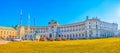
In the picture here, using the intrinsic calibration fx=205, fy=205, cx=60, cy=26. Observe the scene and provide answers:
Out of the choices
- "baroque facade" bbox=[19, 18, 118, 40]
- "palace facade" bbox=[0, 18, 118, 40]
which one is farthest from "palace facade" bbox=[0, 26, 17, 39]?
"baroque facade" bbox=[19, 18, 118, 40]

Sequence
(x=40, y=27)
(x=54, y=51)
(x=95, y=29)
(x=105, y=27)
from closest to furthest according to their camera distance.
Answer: (x=54, y=51) < (x=95, y=29) < (x=105, y=27) < (x=40, y=27)

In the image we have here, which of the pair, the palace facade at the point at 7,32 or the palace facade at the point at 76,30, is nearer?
the palace facade at the point at 76,30

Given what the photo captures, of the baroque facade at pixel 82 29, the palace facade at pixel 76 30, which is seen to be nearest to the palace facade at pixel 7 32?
the palace facade at pixel 76 30

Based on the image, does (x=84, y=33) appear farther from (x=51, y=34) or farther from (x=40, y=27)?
(x=40, y=27)

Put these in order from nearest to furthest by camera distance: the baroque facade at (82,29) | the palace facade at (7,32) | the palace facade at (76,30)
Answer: the baroque facade at (82,29) < the palace facade at (76,30) < the palace facade at (7,32)

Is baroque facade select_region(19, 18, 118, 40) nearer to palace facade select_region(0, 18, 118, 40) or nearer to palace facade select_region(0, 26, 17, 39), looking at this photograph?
palace facade select_region(0, 18, 118, 40)

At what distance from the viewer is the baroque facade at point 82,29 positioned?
132m

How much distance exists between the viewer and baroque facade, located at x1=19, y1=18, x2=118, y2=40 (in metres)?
132

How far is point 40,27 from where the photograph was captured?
593ft

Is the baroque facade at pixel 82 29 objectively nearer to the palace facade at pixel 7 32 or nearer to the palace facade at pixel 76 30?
the palace facade at pixel 76 30

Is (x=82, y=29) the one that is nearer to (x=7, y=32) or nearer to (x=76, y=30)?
(x=76, y=30)

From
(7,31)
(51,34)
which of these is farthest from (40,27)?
(7,31)

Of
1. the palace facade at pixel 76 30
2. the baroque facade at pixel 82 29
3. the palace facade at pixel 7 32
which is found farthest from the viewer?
the palace facade at pixel 7 32

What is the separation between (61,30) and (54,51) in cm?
14119
